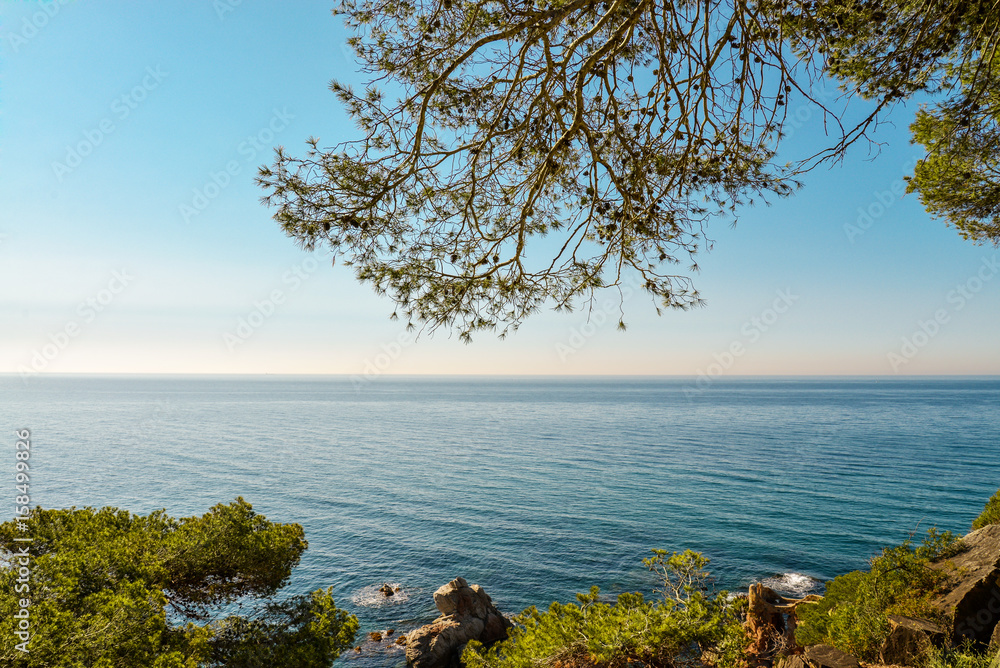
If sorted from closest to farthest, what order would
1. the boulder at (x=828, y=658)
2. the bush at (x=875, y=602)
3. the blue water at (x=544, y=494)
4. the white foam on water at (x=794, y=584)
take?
the boulder at (x=828, y=658), the bush at (x=875, y=602), the white foam on water at (x=794, y=584), the blue water at (x=544, y=494)

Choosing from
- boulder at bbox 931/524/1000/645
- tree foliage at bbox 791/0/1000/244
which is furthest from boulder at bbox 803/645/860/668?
tree foliage at bbox 791/0/1000/244

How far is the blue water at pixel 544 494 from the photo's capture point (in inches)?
868

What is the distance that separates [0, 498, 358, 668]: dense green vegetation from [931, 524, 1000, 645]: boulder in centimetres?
1136

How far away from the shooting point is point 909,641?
832cm

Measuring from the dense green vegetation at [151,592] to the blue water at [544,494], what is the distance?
7.70m

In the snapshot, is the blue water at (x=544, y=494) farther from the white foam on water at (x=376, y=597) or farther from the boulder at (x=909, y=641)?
the boulder at (x=909, y=641)

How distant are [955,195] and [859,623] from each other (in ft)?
27.4

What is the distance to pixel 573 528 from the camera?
27.2 meters

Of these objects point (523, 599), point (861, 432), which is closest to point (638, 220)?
point (523, 599)

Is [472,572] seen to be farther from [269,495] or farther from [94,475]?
[94,475]

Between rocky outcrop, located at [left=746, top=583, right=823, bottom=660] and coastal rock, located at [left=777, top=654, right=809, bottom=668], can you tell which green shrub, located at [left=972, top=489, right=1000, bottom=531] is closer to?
rocky outcrop, located at [left=746, top=583, right=823, bottom=660]

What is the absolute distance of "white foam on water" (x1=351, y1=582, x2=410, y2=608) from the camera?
20.0 m
